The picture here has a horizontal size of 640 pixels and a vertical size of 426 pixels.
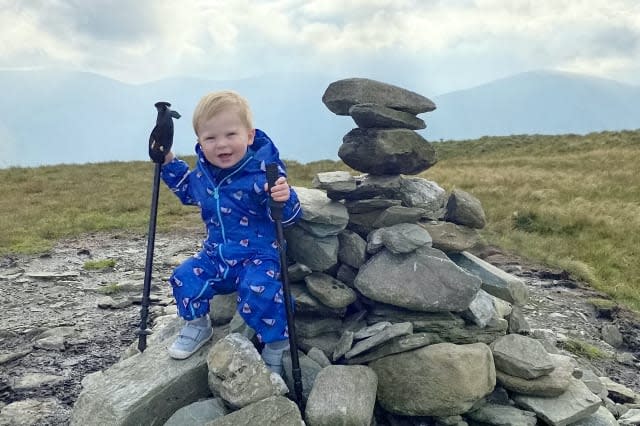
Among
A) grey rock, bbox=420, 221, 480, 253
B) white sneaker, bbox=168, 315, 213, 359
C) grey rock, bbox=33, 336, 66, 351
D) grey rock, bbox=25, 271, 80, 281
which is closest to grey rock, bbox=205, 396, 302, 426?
white sneaker, bbox=168, 315, 213, 359

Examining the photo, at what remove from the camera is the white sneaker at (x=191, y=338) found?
218 inches

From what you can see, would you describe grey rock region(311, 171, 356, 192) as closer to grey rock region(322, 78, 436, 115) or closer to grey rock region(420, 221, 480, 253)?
grey rock region(322, 78, 436, 115)

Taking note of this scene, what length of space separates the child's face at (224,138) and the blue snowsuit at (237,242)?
0.16 metres

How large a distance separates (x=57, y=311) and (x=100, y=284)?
1.59m

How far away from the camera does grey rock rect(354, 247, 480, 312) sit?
5.51 metres

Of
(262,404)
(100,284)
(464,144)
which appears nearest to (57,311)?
(100,284)

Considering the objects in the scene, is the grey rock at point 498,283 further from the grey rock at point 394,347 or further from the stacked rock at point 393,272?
the grey rock at point 394,347

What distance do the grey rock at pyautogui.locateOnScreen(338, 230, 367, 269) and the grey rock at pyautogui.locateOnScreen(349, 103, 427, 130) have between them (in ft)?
4.46

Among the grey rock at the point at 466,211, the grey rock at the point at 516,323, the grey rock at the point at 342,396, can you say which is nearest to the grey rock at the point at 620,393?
the grey rock at the point at 516,323

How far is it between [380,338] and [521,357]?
5.16 feet

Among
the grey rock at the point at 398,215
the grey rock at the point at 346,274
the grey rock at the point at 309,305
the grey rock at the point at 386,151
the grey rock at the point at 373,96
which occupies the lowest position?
the grey rock at the point at 309,305

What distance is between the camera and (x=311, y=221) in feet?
19.6

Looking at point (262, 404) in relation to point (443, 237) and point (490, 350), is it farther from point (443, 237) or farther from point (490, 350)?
point (443, 237)

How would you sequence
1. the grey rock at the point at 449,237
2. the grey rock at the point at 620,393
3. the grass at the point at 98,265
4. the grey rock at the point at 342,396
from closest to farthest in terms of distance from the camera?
the grey rock at the point at 342,396, the grey rock at the point at 449,237, the grey rock at the point at 620,393, the grass at the point at 98,265
